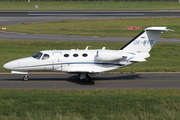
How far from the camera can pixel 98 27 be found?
5594cm

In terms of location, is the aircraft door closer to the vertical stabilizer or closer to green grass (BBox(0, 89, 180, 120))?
green grass (BBox(0, 89, 180, 120))

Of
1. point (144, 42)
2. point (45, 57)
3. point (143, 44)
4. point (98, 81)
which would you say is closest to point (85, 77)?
point (98, 81)

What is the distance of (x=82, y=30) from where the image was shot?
173 ft

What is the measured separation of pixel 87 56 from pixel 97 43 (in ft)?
59.8

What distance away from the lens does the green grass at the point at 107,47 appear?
2762 cm

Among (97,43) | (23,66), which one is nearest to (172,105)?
(23,66)

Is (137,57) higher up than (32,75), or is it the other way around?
(137,57)

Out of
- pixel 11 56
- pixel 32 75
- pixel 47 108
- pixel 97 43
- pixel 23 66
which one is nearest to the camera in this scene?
pixel 47 108

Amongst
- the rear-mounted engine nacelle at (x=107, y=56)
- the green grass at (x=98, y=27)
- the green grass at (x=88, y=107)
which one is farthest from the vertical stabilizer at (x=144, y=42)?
the green grass at (x=98, y=27)

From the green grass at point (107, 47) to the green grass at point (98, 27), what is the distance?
32.6ft

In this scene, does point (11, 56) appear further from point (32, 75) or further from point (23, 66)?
point (23, 66)

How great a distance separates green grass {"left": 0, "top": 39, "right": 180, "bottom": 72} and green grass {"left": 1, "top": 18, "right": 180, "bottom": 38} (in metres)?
9.92

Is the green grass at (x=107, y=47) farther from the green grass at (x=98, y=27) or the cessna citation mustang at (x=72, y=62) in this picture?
the green grass at (x=98, y=27)

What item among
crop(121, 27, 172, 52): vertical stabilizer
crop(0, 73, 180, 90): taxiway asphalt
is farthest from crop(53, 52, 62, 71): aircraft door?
crop(121, 27, 172, 52): vertical stabilizer
